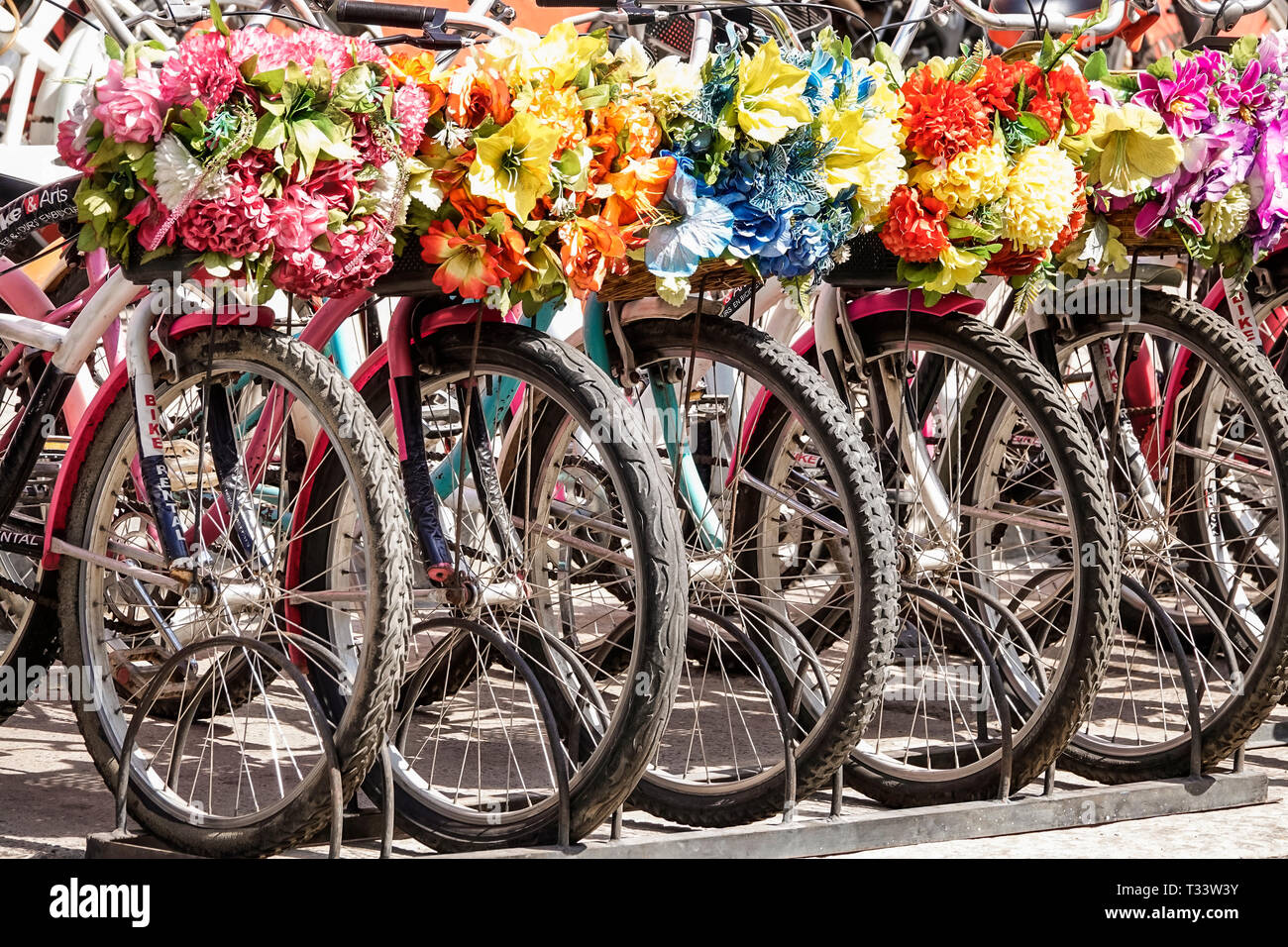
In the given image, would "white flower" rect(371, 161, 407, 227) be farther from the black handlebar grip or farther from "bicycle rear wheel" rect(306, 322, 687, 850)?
the black handlebar grip

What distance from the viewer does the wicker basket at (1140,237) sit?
3.49 meters

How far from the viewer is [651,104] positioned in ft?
9.45

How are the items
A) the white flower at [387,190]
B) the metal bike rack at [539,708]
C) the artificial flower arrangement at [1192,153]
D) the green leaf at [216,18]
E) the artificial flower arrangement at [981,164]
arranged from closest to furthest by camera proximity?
the green leaf at [216,18], the white flower at [387,190], the metal bike rack at [539,708], the artificial flower arrangement at [981,164], the artificial flower arrangement at [1192,153]

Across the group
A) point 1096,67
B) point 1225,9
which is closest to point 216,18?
point 1096,67

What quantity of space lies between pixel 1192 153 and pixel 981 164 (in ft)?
1.80

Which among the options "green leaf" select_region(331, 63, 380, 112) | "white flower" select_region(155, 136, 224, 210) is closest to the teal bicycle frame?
"green leaf" select_region(331, 63, 380, 112)

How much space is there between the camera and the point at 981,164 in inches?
123

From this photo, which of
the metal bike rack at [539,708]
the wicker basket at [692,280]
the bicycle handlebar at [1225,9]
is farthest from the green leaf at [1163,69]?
the metal bike rack at [539,708]

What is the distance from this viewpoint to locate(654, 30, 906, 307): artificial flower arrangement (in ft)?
9.42

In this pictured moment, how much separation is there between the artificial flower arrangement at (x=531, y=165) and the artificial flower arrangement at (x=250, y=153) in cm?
8

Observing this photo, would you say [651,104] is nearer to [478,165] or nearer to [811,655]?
[478,165]

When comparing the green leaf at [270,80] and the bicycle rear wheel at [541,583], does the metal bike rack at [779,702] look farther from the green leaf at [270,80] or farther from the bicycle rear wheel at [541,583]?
the green leaf at [270,80]
